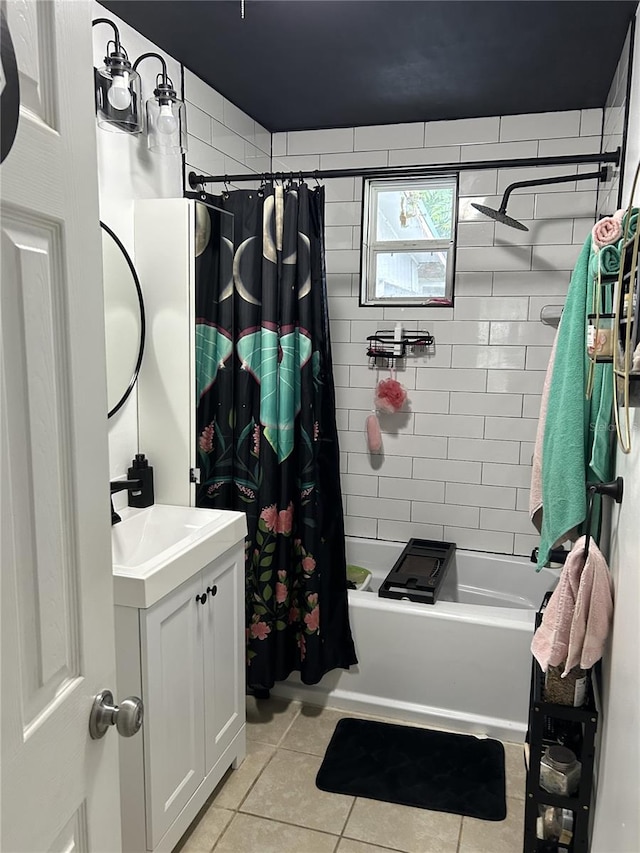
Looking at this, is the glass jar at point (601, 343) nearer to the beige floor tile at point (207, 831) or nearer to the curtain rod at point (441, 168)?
the curtain rod at point (441, 168)

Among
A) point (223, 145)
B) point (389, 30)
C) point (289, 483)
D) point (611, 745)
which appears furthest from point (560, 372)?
point (223, 145)

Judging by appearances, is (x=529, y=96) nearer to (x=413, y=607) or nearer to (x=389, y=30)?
(x=389, y=30)

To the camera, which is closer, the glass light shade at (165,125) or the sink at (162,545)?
the sink at (162,545)

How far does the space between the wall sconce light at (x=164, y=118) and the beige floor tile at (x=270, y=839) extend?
2299 mm

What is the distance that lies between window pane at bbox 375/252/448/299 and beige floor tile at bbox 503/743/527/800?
83.0 inches

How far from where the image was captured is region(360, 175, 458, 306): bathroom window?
3.26 m

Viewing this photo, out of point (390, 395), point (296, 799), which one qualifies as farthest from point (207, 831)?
point (390, 395)

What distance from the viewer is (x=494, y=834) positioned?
6.79 ft

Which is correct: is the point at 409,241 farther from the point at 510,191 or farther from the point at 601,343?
the point at 601,343

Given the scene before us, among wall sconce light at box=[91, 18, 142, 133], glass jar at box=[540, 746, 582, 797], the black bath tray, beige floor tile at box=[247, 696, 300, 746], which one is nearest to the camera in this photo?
glass jar at box=[540, 746, 582, 797]

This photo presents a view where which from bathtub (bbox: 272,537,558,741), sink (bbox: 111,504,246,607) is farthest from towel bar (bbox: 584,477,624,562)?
sink (bbox: 111,504,246,607)

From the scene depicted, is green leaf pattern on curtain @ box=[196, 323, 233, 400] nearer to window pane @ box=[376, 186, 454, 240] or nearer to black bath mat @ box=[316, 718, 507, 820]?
window pane @ box=[376, 186, 454, 240]

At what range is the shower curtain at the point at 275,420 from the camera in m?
2.42

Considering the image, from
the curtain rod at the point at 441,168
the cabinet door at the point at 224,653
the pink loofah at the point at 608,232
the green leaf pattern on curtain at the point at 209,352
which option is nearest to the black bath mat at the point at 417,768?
the cabinet door at the point at 224,653
